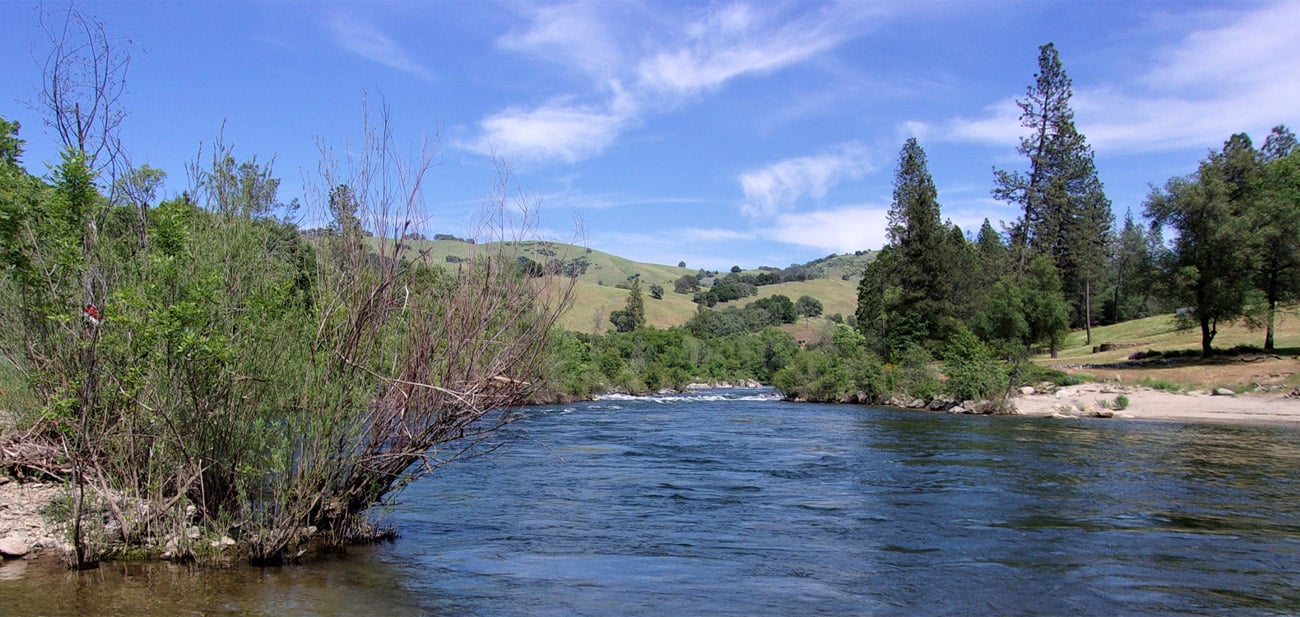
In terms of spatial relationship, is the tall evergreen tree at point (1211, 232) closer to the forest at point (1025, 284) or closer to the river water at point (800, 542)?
the forest at point (1025, 284)

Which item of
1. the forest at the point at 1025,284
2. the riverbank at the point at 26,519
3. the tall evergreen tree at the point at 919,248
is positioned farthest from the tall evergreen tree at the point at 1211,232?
the riverbank at the point at 26,519

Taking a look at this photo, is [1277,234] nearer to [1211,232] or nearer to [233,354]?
[1211,232]

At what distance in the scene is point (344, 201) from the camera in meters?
10.8

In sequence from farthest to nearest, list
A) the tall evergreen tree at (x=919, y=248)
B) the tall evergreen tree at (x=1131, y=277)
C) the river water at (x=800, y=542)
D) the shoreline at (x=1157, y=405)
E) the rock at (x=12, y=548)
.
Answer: the tall evergreen tree at (x=919, y=248)
the tall evergreen tree at (x=1131, y=277)
the shoreline at (x=1157, y=405)
the rock at (x=12, y=548)
the river water at (x=800, y=542)

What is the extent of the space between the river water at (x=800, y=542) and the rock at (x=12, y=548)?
0.39m

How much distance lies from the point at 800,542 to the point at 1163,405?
3152 cm

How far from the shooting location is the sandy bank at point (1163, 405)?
3352 centimetres

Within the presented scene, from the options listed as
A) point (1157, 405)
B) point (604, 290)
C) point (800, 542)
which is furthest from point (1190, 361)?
point (604, 290)

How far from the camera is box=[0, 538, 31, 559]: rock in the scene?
10.3 m

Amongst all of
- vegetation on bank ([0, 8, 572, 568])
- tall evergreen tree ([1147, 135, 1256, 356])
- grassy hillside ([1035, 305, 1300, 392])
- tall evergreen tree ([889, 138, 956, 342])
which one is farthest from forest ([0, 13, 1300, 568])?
tall evergreen tree ([889, 138, 956, 342])

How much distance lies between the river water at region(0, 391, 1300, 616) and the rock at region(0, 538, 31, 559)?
15.2 inches

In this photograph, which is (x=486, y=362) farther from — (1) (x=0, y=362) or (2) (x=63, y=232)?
(1) (x=0, y=362)

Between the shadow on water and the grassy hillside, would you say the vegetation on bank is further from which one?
the grassy hillside

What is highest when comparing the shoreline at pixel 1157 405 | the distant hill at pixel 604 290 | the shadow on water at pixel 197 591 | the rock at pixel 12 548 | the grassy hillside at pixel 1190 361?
the distant hill at pixel 604 290
